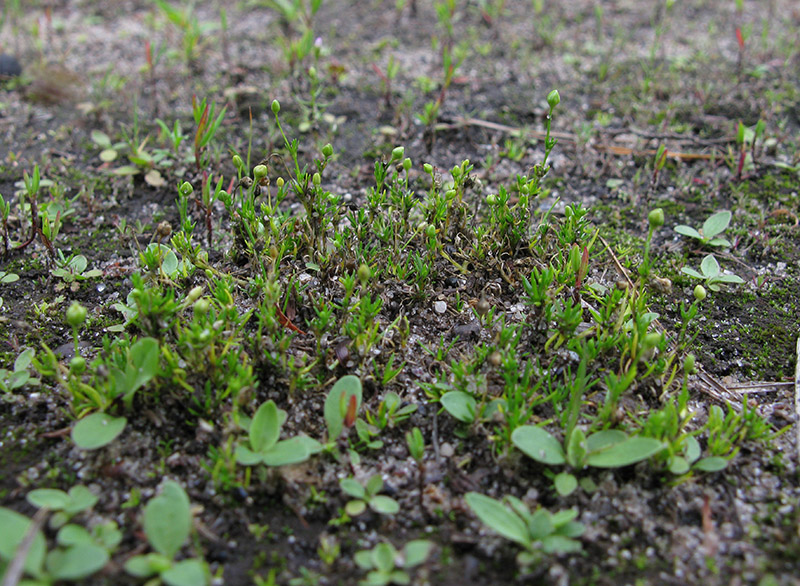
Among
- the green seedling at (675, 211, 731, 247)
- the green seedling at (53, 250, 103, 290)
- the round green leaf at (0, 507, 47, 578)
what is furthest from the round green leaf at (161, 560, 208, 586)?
the green seedling at (675, 211, 731, 247)

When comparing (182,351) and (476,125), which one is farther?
(476,125)

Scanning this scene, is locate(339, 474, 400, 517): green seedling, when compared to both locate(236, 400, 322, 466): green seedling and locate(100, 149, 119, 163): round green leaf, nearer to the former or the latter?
locate(236, 400, 322, 466): green seedling

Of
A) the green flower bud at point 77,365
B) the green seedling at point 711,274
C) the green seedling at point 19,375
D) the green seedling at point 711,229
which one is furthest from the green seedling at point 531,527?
the green seedling at point 711,229

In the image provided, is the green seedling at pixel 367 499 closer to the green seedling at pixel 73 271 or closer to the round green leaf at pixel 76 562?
the round green leaf at pixel 76 562

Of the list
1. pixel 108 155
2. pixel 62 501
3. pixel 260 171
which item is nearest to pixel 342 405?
pixel 62 501

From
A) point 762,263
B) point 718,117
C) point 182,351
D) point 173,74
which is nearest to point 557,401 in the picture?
point 182,351

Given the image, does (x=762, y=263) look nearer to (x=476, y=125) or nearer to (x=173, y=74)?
(x=476, y=125)
